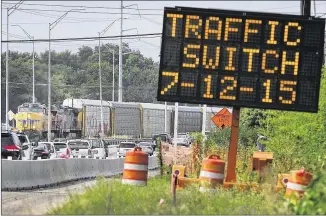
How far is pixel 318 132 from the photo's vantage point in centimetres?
2753

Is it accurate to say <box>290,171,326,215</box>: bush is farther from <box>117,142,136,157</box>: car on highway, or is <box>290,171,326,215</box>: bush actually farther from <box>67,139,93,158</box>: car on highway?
<box>117,142,136,157</box>: car on highway

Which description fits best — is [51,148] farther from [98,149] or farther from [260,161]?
[260,161]

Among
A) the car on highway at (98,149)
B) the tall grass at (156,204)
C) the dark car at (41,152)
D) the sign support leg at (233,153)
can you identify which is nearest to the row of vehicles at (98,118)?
the car on highway at (98,149)

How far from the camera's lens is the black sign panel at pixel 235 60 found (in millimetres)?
18828

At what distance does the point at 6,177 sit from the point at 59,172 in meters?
5.30

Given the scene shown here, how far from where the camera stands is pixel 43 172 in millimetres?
29875

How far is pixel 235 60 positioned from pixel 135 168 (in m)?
3.69

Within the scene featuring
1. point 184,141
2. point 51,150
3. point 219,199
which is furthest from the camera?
point 184,141

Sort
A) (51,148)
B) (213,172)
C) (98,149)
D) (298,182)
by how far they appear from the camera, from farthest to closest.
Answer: (98,149)
(51,148)
(213,172)
(298,182)

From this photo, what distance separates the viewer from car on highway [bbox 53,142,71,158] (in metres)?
49.8

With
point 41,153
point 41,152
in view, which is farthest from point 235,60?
point 41,152

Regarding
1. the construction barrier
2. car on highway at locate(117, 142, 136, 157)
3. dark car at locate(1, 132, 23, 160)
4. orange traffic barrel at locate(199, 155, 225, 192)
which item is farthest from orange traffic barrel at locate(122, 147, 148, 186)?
car on highway at locate(117, 142, 136, 157)

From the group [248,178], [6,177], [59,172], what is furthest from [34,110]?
[248,178]

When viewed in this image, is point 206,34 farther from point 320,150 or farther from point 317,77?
point 320,150
